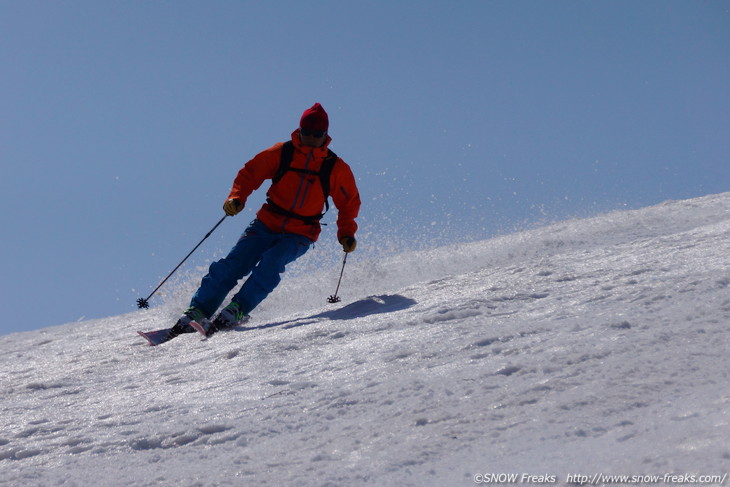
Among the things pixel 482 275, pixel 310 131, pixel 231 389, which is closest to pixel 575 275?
pixel 482 275

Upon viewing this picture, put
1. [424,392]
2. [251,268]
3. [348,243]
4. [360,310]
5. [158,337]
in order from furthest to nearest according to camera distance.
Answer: [348,243], [251,268], [158,337], [360,310], [424,392]

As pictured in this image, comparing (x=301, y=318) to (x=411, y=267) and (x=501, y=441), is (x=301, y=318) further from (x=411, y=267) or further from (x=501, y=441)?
(x=501, y=441)

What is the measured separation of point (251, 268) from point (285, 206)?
691 millimetres

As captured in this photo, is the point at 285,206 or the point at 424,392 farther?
the point at 285,206

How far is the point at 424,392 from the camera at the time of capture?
3.69 m

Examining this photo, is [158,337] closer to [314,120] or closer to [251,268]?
[251,268]

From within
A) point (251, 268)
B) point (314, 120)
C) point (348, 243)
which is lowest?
point (251, 268)

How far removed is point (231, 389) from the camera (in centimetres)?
429

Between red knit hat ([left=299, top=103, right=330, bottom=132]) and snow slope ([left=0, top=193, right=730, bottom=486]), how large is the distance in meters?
1.73

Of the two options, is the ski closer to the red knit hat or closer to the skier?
the skier

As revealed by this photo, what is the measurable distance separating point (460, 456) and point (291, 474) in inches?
27.2

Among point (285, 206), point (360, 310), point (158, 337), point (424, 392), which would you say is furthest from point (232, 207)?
point (424, 392)

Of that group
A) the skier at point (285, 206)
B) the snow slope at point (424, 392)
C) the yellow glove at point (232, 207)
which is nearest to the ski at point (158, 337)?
the snow slope at point (424, 392)

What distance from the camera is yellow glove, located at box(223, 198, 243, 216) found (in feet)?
23.1
